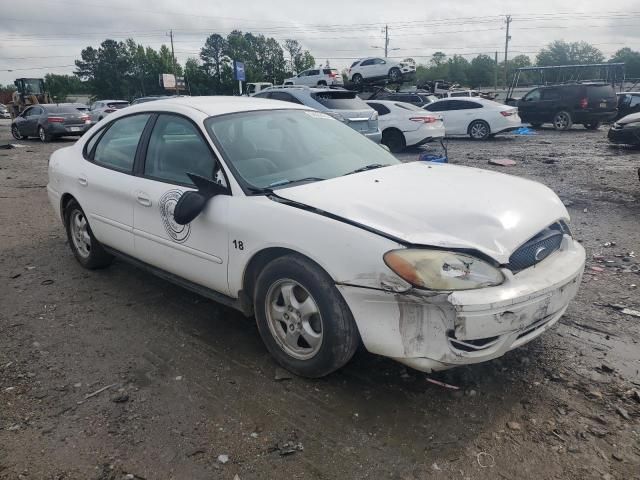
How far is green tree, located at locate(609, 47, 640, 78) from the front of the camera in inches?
2511

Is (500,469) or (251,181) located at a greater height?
(251,181)

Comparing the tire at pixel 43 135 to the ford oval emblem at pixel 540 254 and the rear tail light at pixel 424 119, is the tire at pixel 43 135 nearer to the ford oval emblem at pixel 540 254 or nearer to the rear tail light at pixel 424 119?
the rear tail light at pixel 424 119

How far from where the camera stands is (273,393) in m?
2.87

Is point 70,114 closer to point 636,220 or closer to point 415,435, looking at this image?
point 636,220

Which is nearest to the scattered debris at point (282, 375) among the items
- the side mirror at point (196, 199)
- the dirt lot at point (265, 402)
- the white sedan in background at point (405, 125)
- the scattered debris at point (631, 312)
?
the dirt lot at point (265, 402)

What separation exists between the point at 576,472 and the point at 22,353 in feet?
10.9

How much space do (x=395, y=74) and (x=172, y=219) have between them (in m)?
27.0

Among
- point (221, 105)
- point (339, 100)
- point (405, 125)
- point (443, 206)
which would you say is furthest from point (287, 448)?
point (405, 125)

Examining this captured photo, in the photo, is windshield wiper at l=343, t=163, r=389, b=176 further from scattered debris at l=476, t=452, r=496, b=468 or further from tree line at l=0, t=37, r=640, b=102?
tree line at l=0, t=37, r=640, b=102

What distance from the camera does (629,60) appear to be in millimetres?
67000

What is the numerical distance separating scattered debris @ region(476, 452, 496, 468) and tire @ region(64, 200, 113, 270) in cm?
364

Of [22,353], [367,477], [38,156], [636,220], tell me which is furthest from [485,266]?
[38,156]

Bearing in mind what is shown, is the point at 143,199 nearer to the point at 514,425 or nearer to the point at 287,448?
the point at 287,448

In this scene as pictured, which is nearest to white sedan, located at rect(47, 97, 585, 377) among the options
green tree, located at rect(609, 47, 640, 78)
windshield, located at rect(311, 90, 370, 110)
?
windshield, located at rect(311, 90, 370, 110)
